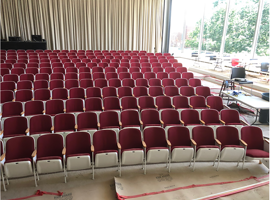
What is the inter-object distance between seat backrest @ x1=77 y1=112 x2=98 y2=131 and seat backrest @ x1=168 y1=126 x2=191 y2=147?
1.39 m

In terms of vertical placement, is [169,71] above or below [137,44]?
below

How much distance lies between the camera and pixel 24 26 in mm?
11906

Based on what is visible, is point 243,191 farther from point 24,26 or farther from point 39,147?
point 24,26

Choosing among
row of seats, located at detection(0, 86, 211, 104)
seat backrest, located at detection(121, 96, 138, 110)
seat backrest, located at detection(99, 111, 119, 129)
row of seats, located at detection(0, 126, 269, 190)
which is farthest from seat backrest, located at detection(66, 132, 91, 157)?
row of seats, located at detection(0, 86, 211, 104)

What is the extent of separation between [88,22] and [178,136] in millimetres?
10570

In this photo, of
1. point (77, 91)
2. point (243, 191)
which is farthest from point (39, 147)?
point (243, 191)

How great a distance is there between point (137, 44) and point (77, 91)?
8.81 meters

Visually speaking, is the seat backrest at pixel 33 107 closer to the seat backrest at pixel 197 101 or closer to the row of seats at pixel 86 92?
the row of seats at pixel 86 92

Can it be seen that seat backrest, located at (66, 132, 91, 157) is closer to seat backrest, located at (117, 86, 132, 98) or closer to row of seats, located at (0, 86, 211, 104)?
row of seats, located at (0, 86, 211, 104)

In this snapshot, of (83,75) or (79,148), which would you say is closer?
(79,148)

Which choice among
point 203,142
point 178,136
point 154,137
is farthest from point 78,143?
point 203,142

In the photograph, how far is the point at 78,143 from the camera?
3.47 metres

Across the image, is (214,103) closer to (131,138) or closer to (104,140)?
(131,138)

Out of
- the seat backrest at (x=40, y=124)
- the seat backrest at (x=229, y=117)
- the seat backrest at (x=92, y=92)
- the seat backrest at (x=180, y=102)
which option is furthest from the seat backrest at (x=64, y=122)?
the seat backrest at (x=229, y=117)
